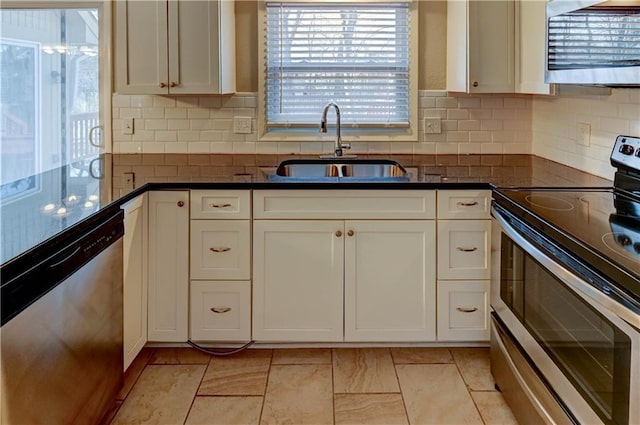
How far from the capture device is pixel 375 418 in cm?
216

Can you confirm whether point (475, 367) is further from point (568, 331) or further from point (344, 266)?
point (568, 331)

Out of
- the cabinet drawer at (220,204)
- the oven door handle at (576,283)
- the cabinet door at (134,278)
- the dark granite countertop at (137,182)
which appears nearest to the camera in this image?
the oven door handle at (576,283)

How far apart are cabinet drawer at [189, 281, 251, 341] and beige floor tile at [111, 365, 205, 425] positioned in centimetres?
17

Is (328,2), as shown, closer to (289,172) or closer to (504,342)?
(289,172)

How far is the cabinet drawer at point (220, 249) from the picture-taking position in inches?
99.8

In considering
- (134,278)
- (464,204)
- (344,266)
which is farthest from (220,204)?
(464,204)

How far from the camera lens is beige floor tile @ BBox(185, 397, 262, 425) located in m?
2.14

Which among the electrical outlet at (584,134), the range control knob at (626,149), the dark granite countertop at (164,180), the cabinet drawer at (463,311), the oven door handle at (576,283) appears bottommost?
the cabinet drawer at (463,311)

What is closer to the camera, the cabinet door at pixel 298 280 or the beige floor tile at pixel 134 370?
the beige floor tile at pixel 134 370

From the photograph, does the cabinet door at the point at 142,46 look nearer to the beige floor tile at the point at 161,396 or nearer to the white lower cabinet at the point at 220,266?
the white lower cabinet at the point at 220,266

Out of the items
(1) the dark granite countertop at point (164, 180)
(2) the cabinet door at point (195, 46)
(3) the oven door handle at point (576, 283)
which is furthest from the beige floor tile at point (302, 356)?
(2) the cabinet door at point (195, 46)

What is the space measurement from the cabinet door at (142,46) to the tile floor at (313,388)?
4.32 feet

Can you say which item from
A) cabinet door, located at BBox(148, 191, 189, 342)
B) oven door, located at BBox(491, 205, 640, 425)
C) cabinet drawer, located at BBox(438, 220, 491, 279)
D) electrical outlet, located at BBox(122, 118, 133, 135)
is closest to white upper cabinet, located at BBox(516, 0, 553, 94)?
cabinet drawer, located at BBox(438, 220, 491, 279)

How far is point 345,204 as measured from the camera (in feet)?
8.27
